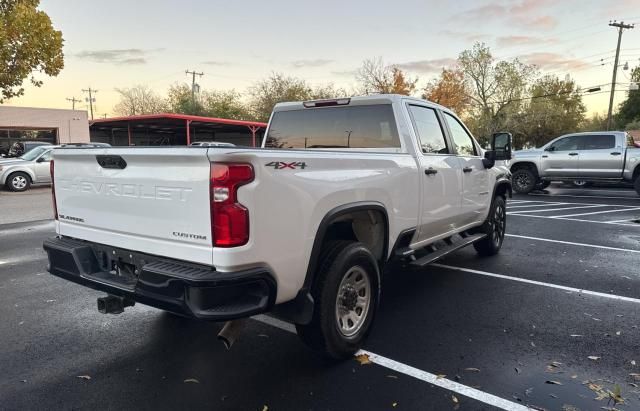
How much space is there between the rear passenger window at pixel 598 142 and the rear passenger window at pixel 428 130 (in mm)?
12068

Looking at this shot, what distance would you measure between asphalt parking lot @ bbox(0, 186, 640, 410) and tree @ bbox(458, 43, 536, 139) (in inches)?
1686

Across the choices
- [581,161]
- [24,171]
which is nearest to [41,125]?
[24,171]

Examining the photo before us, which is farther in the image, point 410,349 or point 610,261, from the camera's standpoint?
point 610,261

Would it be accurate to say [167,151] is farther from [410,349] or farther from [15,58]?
[15,58]

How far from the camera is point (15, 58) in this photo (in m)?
14.7

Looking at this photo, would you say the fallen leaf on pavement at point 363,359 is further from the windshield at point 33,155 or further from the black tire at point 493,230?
the windshield at point 33,155

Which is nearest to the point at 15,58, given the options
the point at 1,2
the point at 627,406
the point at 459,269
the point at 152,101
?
the point at 1,2

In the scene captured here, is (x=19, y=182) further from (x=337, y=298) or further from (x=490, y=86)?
(x=490, y=86)

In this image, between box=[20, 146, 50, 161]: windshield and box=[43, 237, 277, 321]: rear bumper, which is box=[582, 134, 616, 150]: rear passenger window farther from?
box=[20, 146, 50, 161]: windshield

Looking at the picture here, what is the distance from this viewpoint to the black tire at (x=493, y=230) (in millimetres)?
6395

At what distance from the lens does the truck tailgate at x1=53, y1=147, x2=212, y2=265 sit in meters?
2.66

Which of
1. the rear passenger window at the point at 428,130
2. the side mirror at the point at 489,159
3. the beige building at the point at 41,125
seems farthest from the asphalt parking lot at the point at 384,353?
the beige building at the point at 41,125

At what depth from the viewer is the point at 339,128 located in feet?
15.5

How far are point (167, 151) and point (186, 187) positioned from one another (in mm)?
257
